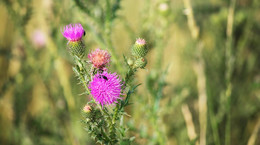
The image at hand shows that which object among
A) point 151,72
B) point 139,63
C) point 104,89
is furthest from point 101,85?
point 151,72

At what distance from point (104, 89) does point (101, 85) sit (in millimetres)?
14

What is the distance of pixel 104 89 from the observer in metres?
0.72

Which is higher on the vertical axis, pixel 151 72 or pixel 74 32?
pixel 151 72

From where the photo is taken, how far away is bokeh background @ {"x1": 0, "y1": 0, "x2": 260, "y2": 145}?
54.3 inches

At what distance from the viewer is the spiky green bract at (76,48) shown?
0.75 m

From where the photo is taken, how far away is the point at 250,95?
2.01m

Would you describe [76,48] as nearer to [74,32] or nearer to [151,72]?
[74,32]

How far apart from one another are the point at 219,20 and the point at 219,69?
38 cm

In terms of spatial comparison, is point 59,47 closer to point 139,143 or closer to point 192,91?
point 139,143

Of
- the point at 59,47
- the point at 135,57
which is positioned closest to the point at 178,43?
the point at 59,47

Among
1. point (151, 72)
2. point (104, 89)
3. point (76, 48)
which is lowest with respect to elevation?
point (104, 89)

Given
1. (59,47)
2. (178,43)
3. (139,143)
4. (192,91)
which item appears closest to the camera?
(139,143)

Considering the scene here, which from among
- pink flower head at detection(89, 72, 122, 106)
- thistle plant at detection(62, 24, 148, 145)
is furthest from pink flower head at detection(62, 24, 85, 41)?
pink flower head at detection(89, 72, 122, 106)

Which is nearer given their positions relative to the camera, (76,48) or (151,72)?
(76,48)
